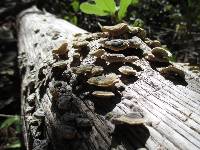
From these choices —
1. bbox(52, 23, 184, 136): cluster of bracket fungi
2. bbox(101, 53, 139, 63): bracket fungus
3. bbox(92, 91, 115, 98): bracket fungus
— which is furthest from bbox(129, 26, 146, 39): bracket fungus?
bbox(92, 91, 115, 98): bracket fungus

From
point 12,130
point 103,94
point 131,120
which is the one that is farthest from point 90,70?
point 12,130

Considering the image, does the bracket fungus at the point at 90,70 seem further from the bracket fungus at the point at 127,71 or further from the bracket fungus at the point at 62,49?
the bracket fungus at the point at 62,49

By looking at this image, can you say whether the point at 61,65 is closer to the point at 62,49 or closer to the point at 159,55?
the point at 62,49

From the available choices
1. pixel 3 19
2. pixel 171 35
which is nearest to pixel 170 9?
pixel 171 35

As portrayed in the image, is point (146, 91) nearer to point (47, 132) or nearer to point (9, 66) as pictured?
point (47, 132)

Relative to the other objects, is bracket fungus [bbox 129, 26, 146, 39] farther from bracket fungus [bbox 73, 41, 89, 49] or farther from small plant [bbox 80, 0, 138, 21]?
small plant [bbox 80, 0, 138, 21]
